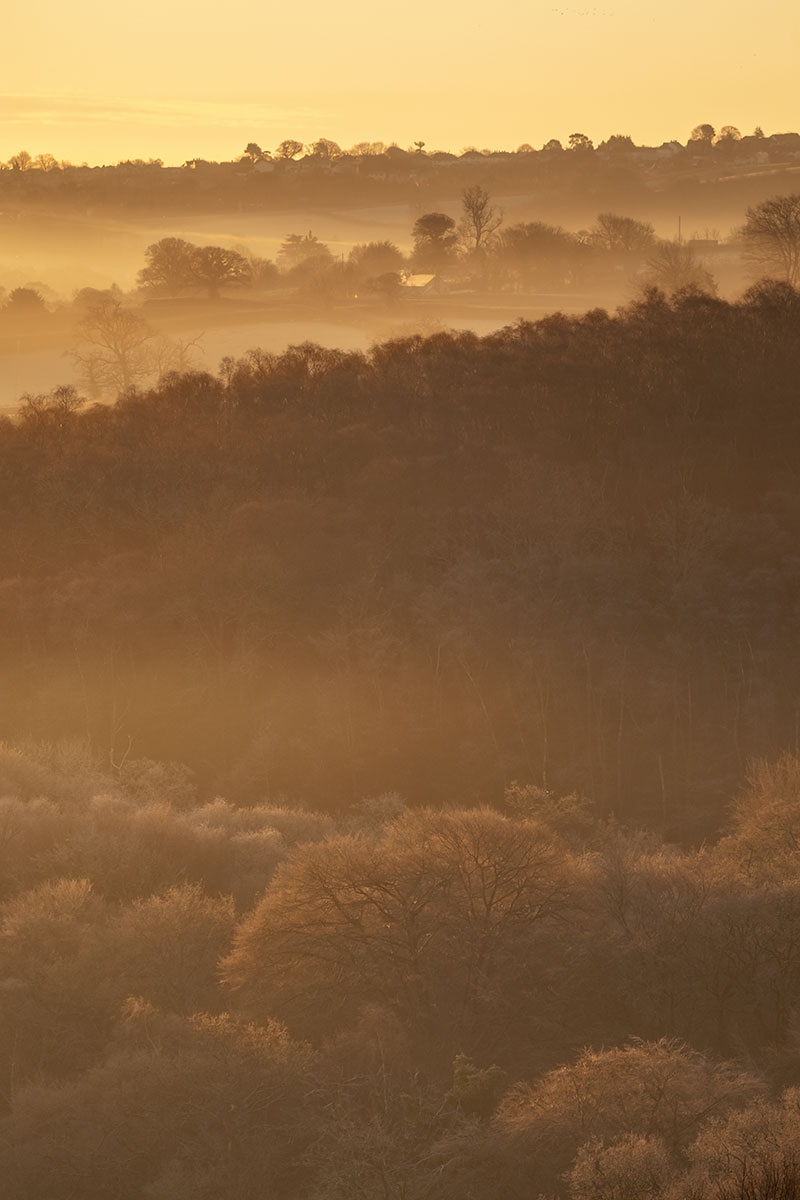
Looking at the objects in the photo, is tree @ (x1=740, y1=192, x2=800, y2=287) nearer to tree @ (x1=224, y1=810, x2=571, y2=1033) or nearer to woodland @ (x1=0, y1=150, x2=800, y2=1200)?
woodland @ (x1=0, y1=150, x2=800, y2=1200)

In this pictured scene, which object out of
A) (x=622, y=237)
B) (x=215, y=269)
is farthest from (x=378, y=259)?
(x=215, y=269)

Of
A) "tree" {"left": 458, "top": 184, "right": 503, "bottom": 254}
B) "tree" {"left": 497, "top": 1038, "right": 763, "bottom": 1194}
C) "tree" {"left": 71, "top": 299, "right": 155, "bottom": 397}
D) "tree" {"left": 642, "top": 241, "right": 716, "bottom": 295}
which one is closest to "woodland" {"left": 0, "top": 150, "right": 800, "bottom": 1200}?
"tree" {"left": 497, "top": 1038, "right": 763, "bottom": 1194}

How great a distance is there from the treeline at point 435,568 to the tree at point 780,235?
1291 inches

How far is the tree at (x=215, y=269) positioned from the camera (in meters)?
112

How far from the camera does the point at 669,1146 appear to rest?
75.2 feet

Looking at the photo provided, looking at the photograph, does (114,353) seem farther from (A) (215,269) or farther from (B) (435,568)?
(B) (435,568)

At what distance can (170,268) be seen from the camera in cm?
11400

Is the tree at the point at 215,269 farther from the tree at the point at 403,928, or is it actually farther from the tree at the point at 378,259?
the tree at the point at 403,928

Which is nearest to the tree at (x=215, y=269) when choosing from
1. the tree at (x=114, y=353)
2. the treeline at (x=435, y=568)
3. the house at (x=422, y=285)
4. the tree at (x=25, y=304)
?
the tree at (x=25, y=304)

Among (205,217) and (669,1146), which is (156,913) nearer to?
(669,1146)

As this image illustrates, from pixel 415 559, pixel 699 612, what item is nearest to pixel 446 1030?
pixel 699 612

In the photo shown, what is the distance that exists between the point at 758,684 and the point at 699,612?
3562 millimetres

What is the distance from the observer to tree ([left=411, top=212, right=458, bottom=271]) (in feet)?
418

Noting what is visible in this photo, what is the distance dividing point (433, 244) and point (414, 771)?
3417 inches
